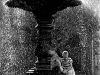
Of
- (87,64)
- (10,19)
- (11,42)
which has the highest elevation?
(10,19)

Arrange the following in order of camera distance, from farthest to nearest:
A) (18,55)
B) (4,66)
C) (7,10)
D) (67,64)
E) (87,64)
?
(87,64) < (7,10) < (18,55) < (4,66) < (67,64)

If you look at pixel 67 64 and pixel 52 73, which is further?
pixel 67 64

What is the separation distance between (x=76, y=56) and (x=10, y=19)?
6.11 metres

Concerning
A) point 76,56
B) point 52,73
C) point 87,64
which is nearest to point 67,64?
point 52,73

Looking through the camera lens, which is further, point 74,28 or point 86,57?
point 86,57

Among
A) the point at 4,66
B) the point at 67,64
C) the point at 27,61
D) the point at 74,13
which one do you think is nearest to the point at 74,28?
the point at 74,13

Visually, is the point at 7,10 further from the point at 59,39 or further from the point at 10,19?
the point at 59,39

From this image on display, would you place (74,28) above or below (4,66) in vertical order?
above

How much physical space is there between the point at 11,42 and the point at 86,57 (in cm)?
855

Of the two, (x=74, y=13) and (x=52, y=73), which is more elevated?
(x=74, y=13)

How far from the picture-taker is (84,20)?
2870 centimetres

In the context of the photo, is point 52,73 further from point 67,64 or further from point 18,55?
point 18,55

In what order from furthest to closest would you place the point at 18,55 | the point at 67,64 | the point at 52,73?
the point at 18,55 < the point at 67,64 < the point at 52,73

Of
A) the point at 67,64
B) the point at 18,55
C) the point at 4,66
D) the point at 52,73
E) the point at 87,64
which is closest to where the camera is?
the point at 52,73
